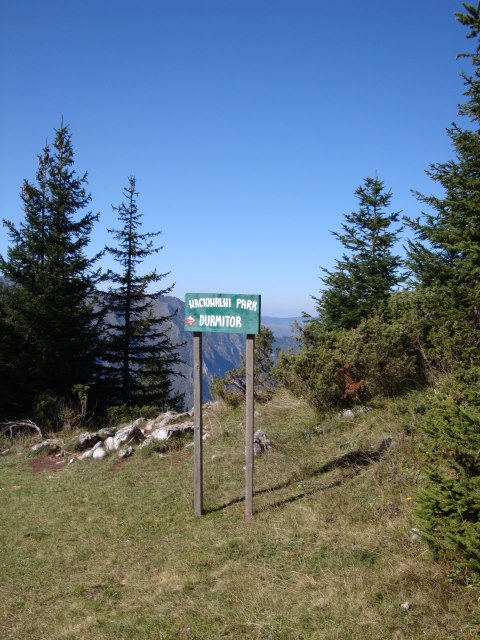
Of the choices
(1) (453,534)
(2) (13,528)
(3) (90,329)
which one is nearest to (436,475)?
(1) (453,534)

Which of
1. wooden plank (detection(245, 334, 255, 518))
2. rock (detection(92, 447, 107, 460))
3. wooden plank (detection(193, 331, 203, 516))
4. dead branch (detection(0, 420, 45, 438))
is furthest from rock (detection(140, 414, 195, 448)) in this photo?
wooden plank (detection(245, 334, 255, 518))

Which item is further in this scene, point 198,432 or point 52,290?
point 52,290

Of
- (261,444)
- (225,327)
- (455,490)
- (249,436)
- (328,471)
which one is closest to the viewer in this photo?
(455,490)

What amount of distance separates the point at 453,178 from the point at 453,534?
9665mm

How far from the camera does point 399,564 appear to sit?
4.15 meters

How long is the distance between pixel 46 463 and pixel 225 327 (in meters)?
6.54

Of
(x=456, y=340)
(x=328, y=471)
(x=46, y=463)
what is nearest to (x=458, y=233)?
(x=456, y=340)

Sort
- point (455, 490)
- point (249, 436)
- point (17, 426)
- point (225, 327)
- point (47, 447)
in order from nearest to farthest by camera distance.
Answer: point (455, 490), point (249, 436), point (225, 327), point (47, 447), point (17, 426)

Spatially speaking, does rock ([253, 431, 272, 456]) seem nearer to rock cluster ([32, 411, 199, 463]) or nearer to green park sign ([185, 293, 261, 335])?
rock cluster ([32, 411, 199, 463])

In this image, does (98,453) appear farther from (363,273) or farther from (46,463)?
(363,273)

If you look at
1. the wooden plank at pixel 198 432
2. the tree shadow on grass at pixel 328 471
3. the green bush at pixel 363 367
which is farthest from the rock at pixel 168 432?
the tree shadow on grass at pixel 328 471

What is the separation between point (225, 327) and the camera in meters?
6.34

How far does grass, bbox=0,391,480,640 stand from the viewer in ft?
12.2

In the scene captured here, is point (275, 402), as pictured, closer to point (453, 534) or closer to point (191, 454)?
point (191, 454)
